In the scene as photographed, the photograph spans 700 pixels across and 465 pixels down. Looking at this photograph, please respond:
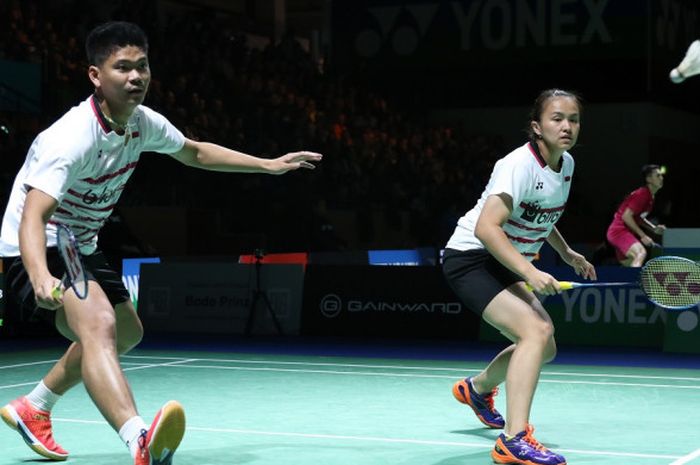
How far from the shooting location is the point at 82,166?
173 inches

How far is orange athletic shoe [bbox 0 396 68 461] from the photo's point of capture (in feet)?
16.8

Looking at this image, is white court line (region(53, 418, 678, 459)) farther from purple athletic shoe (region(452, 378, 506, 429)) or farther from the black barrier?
the black barrier

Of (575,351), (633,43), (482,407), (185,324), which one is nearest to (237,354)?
(185,324)

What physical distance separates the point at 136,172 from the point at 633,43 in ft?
38.7

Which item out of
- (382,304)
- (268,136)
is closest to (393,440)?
(382,304)

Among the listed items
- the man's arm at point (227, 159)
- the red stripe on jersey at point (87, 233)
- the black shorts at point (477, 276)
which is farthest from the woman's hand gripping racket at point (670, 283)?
the red stripe on jersey at point (87, 233)

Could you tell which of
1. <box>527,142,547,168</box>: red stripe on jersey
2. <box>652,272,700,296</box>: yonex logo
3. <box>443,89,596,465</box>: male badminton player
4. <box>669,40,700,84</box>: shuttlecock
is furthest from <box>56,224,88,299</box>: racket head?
<box>652,272,700,296</box>: yonex logo

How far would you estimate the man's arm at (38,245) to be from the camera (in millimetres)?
3914

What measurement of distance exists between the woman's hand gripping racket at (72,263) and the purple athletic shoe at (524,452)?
6.19 ft

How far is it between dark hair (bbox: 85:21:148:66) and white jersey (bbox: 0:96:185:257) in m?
0.19

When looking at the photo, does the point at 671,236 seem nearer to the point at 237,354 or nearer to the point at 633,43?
the point at 237,354

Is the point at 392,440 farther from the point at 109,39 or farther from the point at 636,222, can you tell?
the point at 636,222

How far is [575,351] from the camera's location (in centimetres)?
1049

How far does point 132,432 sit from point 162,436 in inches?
5.6
